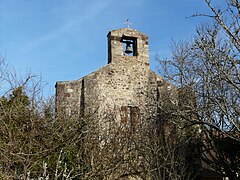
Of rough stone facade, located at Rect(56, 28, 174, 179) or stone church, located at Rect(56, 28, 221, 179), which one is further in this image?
stone church, located at Rect(56, 28, 221, 179)

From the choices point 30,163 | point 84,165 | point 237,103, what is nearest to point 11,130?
point 30,163

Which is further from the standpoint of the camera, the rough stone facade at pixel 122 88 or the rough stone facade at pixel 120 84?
the rough stone facade at pixel 120 84

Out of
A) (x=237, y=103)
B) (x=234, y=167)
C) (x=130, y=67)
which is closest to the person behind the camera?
(x=237, y=103)

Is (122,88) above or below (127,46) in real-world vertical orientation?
below

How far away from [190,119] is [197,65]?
2.10 meters

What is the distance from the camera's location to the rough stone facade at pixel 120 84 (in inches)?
640

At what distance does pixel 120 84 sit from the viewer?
17.1 m

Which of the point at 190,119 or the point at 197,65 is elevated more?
the point at 197,65

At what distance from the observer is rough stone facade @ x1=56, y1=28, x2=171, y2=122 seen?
1627 cm

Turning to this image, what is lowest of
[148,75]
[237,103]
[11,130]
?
[11,130]

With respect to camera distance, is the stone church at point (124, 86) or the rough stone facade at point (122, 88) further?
the stone church at point (124, 86)

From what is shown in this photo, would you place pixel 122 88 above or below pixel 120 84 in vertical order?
below

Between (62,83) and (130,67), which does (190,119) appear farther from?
(62,83)

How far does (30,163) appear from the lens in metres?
9.12
